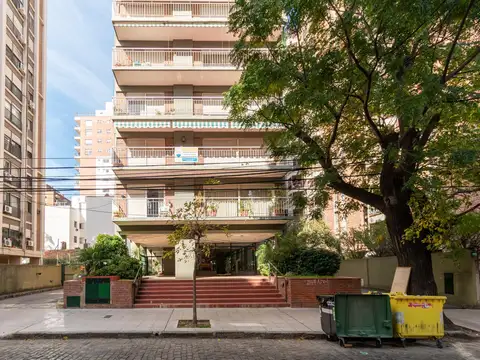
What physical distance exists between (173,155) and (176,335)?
43.9 feet

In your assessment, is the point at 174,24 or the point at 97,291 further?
the point at 174,24

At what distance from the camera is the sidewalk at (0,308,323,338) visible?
12.3 metres

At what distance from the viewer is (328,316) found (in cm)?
1131

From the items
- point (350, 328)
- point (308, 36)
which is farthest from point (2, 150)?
point (350, 328)

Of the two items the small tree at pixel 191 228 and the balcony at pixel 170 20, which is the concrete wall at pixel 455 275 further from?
the balcony at pixel 170 20

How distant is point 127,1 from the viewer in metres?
26.1

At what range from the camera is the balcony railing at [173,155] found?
23984 millimetres

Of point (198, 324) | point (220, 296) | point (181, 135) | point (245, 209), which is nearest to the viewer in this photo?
point (198, 324)

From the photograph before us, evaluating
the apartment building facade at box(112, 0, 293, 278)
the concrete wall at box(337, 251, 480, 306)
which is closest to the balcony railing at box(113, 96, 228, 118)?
the apartment building facade at box(112, 0, 293, 278)

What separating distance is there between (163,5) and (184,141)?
7788 millimetres

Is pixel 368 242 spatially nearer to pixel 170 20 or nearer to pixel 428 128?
pixel 428 128

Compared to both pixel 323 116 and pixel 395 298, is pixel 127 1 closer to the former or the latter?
pixel 323 116

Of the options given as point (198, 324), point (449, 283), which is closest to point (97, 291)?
point (198, 324)

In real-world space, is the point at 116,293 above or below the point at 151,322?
above
